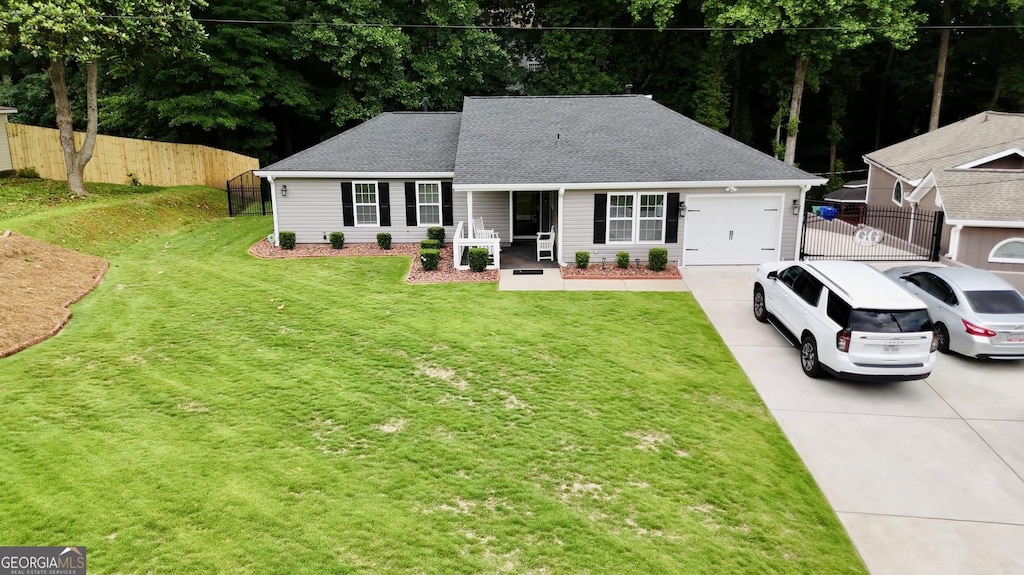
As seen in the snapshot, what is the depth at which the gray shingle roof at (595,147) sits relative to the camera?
19328 millimetres

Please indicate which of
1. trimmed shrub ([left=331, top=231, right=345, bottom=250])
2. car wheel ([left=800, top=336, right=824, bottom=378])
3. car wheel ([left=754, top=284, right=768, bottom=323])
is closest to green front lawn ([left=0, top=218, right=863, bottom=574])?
car wheel ([left=800, top=336, right=824, bottom=378])

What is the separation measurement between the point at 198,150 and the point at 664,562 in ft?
100

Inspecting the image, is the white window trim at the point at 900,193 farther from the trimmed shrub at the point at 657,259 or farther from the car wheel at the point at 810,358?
the car wheel at the point at 810,358

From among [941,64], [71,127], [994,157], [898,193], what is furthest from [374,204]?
[941,64]

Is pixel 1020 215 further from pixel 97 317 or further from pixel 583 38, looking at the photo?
pixel 583 38

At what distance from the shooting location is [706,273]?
63.1ft

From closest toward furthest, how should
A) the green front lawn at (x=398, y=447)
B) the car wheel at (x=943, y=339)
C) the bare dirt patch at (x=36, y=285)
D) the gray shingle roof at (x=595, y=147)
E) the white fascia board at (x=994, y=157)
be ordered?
the green front lawn at (x=398, y=447), the bare dirt patch at (x=36, y=285), the car wheel at (x=943, y=339), the gray shingle roof at (x=595, y=147), the white fascia board at (x=994, y=157)

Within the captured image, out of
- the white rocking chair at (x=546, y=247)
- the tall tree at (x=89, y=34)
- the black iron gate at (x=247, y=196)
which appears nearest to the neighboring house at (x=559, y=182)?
the white rocking chair at (x=546, y=247)

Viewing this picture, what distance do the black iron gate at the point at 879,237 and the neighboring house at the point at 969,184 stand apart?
0.43 metres

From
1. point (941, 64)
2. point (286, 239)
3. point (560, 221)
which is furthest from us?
point (941, 64)

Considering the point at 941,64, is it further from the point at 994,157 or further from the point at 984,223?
the point at 984,223

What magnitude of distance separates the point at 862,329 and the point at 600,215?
9482mm

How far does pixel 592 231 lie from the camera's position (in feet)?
64.5

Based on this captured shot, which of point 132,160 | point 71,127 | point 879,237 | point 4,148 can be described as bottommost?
point 879,237
